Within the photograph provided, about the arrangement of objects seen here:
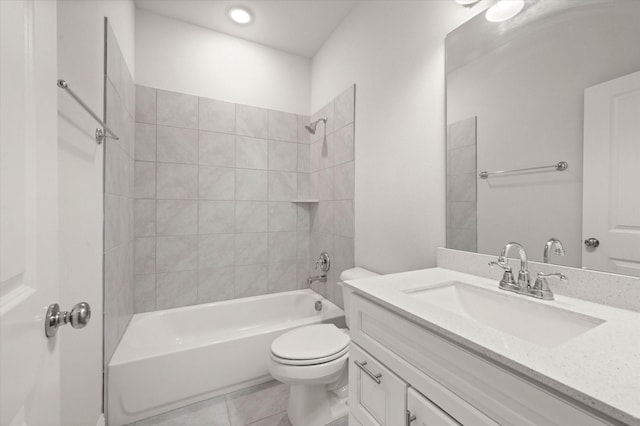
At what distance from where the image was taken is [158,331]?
194cm

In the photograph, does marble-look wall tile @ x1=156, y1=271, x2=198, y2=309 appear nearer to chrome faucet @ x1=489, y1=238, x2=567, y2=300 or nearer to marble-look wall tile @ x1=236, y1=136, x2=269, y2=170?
marble-look wall tile @ x1=236, y1=136, x2=269, y2=170

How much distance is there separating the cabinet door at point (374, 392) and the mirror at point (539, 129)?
2.22 feet

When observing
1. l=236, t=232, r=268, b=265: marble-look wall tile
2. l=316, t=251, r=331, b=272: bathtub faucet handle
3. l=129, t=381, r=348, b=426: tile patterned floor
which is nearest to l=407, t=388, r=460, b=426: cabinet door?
l=129, t=381, r=348, b=426: tile patterned floor

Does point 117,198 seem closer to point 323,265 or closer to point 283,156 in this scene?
point 283,156

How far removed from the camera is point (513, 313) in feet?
2.82

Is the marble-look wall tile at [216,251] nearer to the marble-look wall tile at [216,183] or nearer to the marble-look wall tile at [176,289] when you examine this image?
the marble-look wall tile at [176,289]

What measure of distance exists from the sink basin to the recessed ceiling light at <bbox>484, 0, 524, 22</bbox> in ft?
3.59

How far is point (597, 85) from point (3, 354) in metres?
1.51

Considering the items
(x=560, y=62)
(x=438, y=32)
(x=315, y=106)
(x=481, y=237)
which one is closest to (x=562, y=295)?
(x=481, y=237)

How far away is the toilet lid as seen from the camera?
1323mm

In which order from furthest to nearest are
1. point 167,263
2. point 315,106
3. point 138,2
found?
point 315,106 < point 167,263 < point 138,2

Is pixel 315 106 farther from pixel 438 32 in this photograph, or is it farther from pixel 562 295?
pixel 562 295

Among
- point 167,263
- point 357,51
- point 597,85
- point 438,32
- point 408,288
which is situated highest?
point 357,51

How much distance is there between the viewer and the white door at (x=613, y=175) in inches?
29.4
